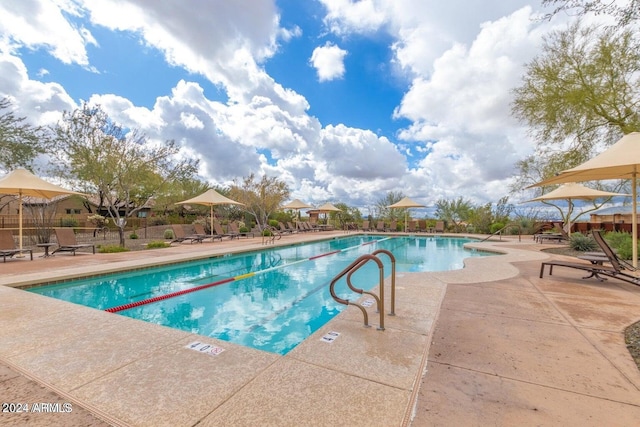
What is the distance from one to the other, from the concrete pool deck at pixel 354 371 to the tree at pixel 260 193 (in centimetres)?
1584

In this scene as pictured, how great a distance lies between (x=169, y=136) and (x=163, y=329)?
13260 mm

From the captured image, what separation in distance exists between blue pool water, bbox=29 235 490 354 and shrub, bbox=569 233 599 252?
4.22 meters

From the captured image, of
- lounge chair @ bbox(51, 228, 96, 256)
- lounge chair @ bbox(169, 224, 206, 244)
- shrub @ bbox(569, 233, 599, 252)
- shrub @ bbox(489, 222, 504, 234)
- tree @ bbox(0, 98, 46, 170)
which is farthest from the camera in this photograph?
shrub @ bbox(489, 222, 504, 234)

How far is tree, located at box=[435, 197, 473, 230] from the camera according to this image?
2147cm

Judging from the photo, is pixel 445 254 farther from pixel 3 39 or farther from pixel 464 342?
pixel 3 39

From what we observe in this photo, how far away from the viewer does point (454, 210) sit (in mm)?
22016

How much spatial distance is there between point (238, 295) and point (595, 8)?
7.23 meters

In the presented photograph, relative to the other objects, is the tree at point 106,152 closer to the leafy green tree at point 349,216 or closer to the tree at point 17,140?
the tree at point 17,140

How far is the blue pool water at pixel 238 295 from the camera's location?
4641 millimetres

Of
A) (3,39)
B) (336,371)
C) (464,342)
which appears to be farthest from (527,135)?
(3,39)

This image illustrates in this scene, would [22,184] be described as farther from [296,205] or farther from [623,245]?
[623,245]

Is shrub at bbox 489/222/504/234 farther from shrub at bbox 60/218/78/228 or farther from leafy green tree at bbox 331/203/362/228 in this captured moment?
shrub at bbox 60/218/78/228

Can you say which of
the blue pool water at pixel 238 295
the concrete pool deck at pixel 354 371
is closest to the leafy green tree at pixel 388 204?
the blue pool water at pixel 238 295

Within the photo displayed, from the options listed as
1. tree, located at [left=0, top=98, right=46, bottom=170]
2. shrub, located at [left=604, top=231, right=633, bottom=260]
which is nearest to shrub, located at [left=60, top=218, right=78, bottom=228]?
tree, located at [left=0, top=98, right=46, bottom=170]
